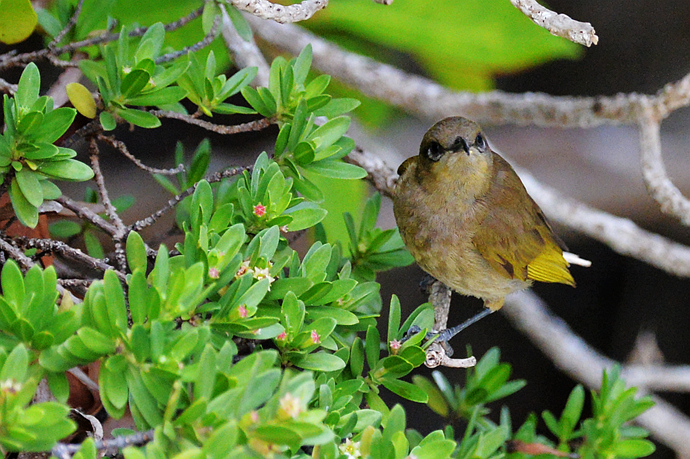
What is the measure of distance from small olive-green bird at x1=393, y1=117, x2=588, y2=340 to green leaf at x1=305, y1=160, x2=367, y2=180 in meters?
0.52

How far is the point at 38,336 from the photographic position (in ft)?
2.33

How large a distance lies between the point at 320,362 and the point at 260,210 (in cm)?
25

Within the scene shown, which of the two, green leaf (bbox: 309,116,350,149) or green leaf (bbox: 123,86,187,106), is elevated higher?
green leaf (bbox: 123,86,187,106)

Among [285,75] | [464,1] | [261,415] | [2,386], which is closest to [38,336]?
[2,386]

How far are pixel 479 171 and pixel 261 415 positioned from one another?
113 cm

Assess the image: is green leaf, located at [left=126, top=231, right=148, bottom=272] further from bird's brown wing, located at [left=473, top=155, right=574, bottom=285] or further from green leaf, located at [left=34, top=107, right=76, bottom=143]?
bird's brown wing, located at [left=473, top=155, right=574, bottom=285]

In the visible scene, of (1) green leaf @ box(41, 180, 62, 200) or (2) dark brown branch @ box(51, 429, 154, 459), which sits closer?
(2) dark brown branch @ box(51, 429, 154, 459)

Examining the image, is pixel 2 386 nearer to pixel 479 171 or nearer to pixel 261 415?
pixel 261 415

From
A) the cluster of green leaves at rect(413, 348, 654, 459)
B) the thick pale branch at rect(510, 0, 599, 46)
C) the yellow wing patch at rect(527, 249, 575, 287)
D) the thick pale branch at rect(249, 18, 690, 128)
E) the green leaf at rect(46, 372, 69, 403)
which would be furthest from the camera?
the thick pale branch at rect(249, 18, 690, 128)

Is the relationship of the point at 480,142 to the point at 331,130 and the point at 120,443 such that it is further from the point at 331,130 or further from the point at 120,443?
the point at 120,443

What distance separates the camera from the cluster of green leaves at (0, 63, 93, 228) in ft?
3.02

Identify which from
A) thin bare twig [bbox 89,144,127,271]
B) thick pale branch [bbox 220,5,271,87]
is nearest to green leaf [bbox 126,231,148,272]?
thin bare twig [bbox 89,144,127,271]

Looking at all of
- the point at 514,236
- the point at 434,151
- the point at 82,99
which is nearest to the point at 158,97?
the point at 82,99

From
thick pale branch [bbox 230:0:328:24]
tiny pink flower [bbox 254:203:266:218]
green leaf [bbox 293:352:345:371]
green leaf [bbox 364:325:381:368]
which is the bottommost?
green leaf [bbox 364:325:381:368]
